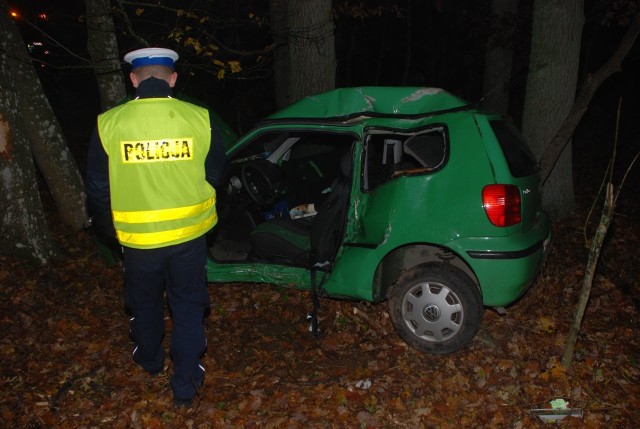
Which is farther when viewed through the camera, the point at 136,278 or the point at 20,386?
the point at 20,386

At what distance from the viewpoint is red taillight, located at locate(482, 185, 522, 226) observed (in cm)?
388

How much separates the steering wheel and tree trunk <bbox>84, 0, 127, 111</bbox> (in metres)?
2.29

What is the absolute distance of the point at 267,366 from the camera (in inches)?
171

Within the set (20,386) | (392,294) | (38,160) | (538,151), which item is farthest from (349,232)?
(38,160)

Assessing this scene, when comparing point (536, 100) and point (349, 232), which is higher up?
point (536, 100)

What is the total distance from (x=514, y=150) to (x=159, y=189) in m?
2.72

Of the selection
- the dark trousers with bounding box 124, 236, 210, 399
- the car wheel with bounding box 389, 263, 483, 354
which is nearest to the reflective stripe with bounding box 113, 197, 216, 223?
the dark trousers with bounding box 124, 236, 210, 399

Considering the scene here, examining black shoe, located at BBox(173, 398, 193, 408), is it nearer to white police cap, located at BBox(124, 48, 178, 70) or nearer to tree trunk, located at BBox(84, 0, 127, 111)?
white police cap, located at BBox(124, 48, 178, 70)

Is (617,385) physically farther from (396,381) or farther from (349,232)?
(349,232)

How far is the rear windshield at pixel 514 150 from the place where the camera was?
13.3ft

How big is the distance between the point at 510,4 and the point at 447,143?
32.2 ft

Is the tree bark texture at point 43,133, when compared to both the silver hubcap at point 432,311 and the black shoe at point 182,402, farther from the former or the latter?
the silver hubcap at point 432,311

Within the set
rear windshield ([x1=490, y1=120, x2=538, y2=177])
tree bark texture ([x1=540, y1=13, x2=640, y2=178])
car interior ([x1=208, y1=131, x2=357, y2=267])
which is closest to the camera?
rear windshield ([x1=490, y1=120, x2=538, y2=177])

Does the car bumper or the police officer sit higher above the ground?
the police officer
